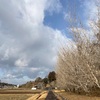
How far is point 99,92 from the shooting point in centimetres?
4916

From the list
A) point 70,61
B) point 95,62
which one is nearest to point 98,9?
point 95,62

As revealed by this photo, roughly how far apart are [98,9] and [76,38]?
10.7 ft

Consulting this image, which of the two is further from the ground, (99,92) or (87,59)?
(99,92)

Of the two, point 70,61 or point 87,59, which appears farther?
point 70,61

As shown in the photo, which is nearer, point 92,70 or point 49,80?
point 92,70

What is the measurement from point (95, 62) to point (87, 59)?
2125 mm

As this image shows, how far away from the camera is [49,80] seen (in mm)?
198875

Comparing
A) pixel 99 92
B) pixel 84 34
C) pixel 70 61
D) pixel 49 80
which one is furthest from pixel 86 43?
pixel 49 80

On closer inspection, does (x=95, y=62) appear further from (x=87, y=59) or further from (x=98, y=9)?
(x=98, y=9)

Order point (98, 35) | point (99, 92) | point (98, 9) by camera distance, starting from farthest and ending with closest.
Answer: point (99, 92) < point (98, 35) < point (98, 9)

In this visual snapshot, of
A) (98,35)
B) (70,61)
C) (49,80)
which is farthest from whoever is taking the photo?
(49,80)

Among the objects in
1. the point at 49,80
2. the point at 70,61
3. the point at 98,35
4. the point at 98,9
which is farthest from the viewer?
the point at 49,80

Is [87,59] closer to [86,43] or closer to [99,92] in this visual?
[86,43]

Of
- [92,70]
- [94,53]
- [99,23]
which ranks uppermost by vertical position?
[99,23]
